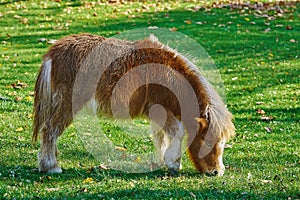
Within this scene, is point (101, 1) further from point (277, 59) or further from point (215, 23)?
point (277, 59)

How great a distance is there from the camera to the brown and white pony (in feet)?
21.5

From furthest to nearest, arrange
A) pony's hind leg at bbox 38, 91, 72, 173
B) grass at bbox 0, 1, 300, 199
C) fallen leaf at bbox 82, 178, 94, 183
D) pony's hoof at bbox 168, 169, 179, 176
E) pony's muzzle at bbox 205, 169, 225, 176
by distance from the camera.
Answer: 1. pony's hoof at bbox 168, 169, 179, 176
2. pony's muzzle at bbox 205, 169, 225, 176
3. pony's hind leg at bbox 38, 91, 72, 173
4. fallen leaf at bbox 82, 178, 94, 183
5. grass at bbox 0, 1, 300, 199

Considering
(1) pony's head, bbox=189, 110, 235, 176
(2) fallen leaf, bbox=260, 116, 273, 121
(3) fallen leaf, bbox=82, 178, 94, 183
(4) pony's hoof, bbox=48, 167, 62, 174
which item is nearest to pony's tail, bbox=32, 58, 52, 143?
(4) pony's hoof, bbox=48, 167, 62, 174

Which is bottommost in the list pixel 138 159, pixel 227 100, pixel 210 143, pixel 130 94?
pixel 227 100

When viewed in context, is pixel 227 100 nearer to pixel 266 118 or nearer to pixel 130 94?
pixel 266 118

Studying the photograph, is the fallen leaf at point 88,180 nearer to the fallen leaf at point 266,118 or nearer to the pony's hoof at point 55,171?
the pony's hoof at point 55,171

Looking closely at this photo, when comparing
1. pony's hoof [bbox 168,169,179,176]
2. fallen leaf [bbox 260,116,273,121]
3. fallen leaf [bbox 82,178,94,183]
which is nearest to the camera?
fallen leaf [bbox 82,178,94,183]

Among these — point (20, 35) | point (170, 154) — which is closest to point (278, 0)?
point (20, 35)

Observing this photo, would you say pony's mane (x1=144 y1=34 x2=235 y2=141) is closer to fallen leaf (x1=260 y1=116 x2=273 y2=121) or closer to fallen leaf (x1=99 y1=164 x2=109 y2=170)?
fallen leaf (x1=99 y1=164 x2=109 y2=170)

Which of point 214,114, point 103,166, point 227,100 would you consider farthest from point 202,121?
point 227,100

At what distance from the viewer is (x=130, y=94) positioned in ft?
21.8

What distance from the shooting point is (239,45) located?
15219 millimetres

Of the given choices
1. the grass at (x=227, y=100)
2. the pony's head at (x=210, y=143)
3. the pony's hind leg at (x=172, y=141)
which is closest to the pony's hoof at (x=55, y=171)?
the grass at (x=227, y=100)

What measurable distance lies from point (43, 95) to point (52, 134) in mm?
468
